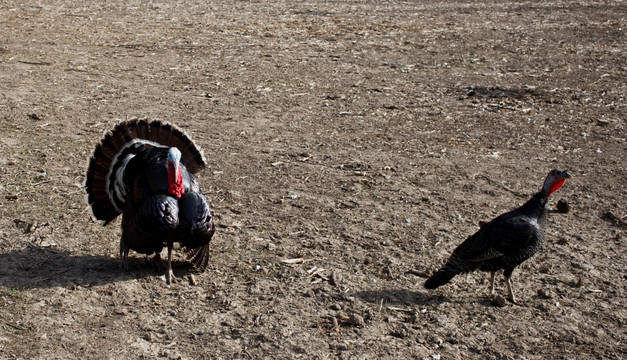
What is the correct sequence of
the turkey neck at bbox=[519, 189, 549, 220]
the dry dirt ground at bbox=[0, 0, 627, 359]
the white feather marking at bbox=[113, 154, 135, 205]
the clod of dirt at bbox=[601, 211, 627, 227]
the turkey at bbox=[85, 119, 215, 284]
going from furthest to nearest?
the clod of dirt at bbox=[601, 211, 627, 227] → the white feather marking at bbox=[113, 154, 135, 205] → the turkey neck at bbox=[519, 189, 549, 220] → the turkey at bbox=[85, 119, 215, 284] → the dry dirt ground at bbox=[0, 0, 627, 359]

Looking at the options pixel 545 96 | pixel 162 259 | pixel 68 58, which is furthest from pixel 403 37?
pixel 162 259

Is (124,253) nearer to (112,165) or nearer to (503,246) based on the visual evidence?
(112,165)

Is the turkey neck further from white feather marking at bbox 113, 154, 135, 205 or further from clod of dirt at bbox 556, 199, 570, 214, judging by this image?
white feather marking at bbox 113, 154, 135, 205

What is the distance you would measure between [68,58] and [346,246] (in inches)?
300

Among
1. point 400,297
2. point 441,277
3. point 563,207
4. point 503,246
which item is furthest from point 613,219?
point 400,297

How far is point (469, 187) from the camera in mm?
7465

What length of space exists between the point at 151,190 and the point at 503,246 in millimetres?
2819

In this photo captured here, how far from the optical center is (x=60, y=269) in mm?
5449

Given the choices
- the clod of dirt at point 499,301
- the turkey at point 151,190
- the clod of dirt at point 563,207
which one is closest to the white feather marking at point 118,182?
the turkey at point 151,190

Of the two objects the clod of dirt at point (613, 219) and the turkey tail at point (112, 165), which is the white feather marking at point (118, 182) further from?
the clod of dirt at point (613, 219)

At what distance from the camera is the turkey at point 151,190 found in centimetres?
511

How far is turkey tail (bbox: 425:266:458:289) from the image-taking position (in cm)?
528

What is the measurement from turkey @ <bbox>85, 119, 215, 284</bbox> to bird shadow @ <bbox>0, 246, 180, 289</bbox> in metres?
0.14

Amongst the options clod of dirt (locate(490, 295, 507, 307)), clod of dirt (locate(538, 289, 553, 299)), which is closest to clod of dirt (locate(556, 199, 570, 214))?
clod of dirt (locate(538, 289, 553, 299))
